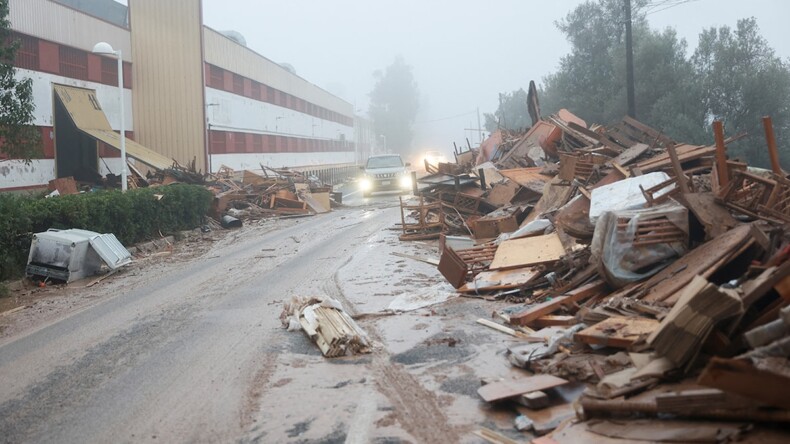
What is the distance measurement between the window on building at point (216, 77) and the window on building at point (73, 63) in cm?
1037

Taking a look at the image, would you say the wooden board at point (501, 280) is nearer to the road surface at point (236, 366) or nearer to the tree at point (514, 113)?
the road surface at point (236, 366)

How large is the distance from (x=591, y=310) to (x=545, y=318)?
2.58ft

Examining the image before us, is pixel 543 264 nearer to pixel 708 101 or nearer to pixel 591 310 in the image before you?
pixel 591 310

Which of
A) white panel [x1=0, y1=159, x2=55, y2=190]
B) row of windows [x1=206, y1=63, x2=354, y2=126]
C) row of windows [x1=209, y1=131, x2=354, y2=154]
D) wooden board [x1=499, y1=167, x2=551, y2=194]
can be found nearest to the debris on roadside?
wooden board [x1=499, y1=167, x2=551, y2=194]

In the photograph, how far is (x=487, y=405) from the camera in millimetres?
5301

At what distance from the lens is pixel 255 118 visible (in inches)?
1766

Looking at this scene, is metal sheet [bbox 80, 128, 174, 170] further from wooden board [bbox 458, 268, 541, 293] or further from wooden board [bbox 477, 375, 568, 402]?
wooden board [bbox 477, 375, 568, 402]

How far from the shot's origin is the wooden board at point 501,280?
9.31 metres

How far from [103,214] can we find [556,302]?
36.5 feet

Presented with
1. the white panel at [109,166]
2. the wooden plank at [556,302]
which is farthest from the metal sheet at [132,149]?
the wooden plank at [556,302]

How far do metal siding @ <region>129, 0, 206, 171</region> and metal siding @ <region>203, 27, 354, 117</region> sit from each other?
6.30 ft

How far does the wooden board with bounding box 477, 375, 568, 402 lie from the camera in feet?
17.0

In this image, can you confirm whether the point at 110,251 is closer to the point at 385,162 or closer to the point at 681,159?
the point at 681,159

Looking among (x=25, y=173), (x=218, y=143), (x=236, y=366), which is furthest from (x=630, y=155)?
(x=218, y=143)
